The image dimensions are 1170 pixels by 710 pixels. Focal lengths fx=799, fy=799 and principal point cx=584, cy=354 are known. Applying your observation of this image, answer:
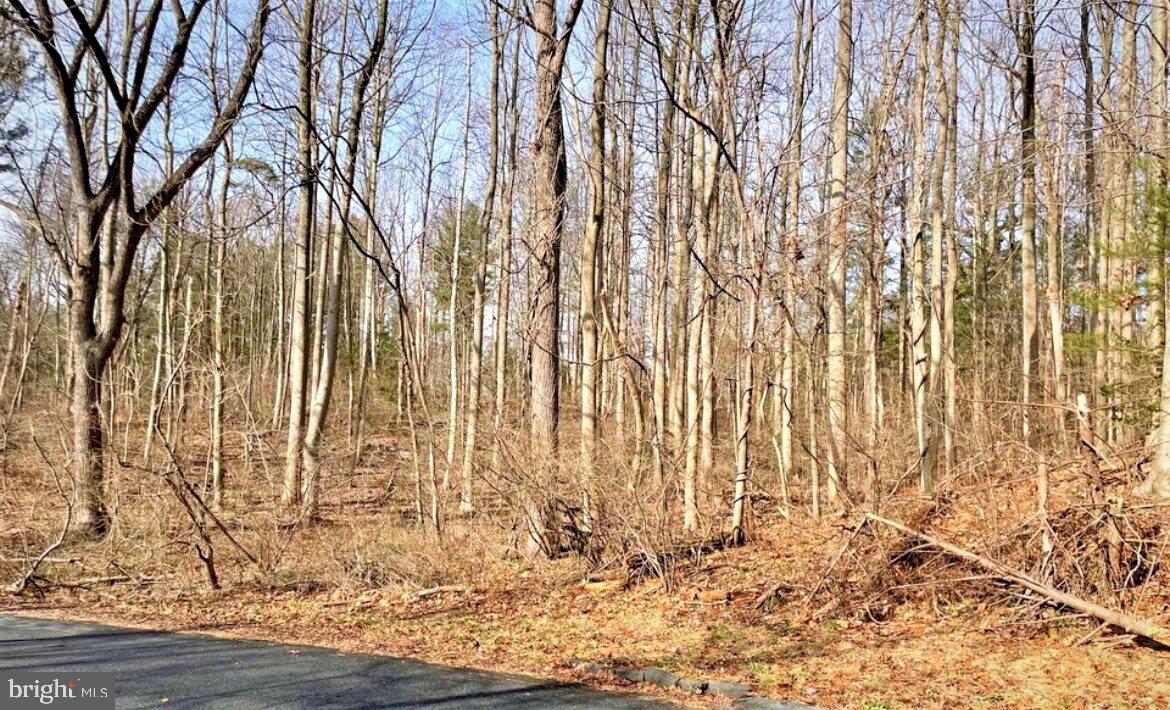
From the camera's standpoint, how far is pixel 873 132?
46.4ft

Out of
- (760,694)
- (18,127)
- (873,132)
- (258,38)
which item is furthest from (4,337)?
(760,694)

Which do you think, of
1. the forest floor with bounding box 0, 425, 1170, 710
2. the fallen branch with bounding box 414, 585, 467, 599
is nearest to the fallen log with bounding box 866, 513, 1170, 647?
the forest floor with bounding box 0, 425, 1170, 710

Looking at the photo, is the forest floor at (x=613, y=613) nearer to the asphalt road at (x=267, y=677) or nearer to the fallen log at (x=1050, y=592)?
the fallen log at (x=1050, y=592)

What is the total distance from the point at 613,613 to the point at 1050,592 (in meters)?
3.76

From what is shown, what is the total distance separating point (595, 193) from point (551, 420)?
2.94 metres

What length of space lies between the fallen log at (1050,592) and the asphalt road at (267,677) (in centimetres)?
308

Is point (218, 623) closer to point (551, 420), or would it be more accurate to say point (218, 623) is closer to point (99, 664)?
point (99, 664)

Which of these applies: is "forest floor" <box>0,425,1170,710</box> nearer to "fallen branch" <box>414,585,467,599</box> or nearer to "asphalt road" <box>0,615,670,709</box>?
"fallen branch" <box>414,585,467,599</box>

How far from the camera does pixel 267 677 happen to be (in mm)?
5734

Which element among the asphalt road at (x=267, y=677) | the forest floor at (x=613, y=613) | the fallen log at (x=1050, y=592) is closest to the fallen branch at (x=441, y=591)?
the forest floor at (x=613, y=613)

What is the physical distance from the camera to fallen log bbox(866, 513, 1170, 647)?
18.9 feet

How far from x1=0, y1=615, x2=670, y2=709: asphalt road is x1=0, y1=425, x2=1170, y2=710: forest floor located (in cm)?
42

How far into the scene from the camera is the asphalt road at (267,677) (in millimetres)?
5195

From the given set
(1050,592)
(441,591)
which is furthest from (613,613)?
(1050,592)
